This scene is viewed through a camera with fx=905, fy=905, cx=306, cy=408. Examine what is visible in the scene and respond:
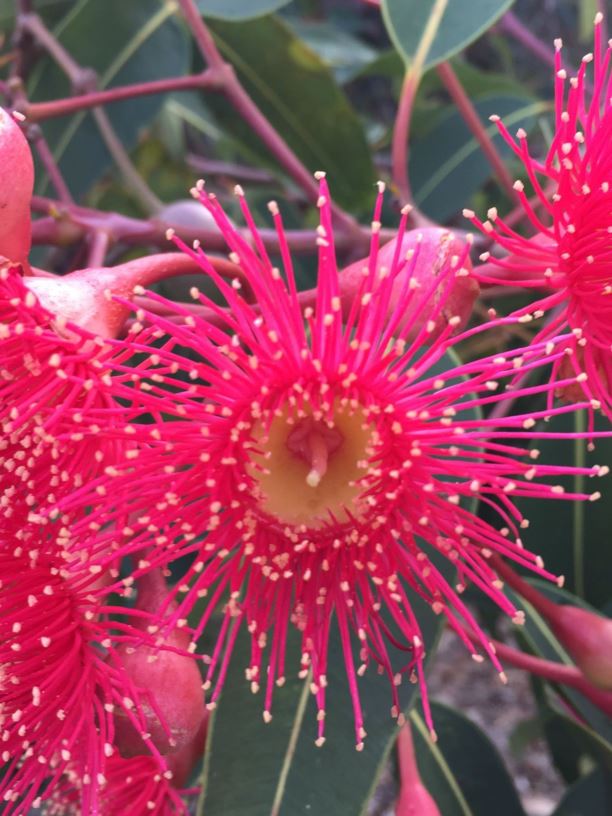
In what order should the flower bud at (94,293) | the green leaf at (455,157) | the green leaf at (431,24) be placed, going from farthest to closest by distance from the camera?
the green leaf at (455,157)
the green leaf at (431,24)
the flower bud at (94,293)

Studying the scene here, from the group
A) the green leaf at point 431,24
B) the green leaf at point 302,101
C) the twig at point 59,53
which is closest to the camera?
the green leaf at point 431,24

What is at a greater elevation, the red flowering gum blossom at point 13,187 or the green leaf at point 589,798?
the red flowering gum blossom at point 13,187

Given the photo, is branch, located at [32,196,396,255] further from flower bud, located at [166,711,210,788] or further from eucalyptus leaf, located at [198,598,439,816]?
flower bud, located at [166,711,210,788]

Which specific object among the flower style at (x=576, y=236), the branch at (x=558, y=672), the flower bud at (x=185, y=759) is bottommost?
the flower bud at (x=185, y=759)

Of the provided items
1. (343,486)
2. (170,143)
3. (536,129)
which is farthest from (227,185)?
(343,486)

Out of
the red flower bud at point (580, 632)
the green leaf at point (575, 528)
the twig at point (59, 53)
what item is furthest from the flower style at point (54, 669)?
the twig at point (59, 53)

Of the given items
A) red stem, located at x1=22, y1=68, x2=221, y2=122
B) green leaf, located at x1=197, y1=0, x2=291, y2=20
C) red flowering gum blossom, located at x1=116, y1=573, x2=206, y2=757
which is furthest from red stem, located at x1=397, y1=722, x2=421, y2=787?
green leaf, located at x1=197, y1=0, x2=291, y2=20

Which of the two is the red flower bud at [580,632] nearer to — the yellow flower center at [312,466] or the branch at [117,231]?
the yellow flower center at [312,466]

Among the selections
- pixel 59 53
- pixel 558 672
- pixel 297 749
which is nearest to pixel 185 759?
pixel 297 749
